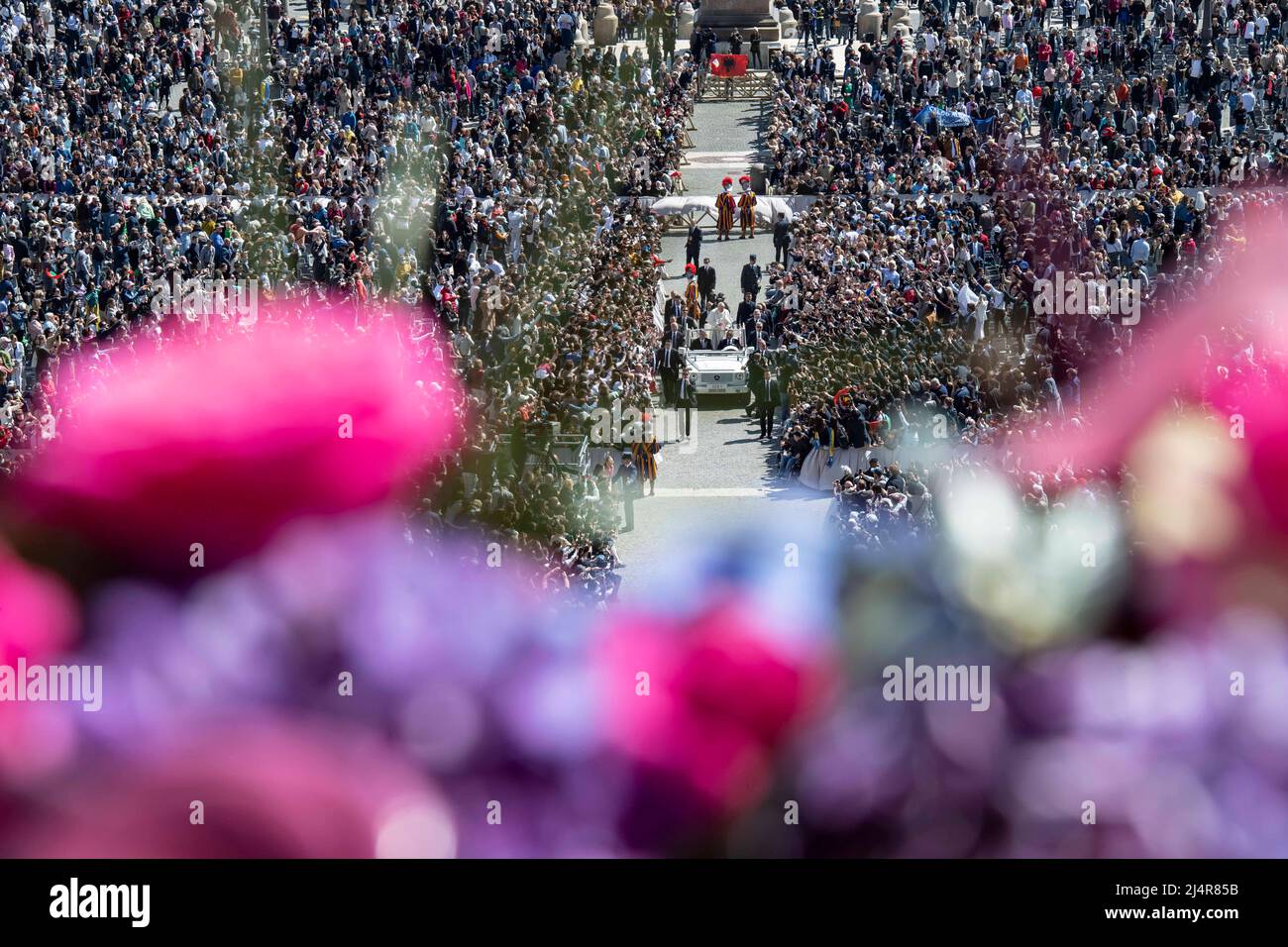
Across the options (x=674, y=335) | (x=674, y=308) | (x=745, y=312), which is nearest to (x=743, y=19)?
(x=745, y=312)

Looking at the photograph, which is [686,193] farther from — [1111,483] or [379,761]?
[379,761]

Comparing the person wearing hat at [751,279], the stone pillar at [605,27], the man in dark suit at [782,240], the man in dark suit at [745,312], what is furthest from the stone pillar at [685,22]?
the man in dark suit at [745,312]

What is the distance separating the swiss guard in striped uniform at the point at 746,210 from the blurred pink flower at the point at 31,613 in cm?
2446

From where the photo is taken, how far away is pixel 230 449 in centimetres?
2781

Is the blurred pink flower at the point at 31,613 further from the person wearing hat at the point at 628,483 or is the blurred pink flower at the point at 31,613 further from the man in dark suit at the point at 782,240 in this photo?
the man in dark suit at the point at 782,240

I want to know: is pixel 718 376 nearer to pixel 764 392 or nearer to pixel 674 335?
pixel 674 335

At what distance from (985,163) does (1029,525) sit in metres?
23.4

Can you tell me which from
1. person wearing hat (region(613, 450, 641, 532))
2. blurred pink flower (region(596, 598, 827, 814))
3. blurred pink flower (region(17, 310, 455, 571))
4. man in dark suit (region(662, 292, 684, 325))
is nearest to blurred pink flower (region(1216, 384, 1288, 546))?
blurred pink flower (region(596, 598, 827, 814))

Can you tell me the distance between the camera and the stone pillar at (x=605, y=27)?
200 feet

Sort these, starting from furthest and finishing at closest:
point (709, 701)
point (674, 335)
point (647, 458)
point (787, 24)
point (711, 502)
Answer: point (787, 24)
point (674, 335)
point (647, 458)
point (711, 502)
point (709, 701)

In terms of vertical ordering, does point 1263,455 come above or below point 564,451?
above

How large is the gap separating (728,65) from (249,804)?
4098cm

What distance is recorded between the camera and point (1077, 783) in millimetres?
22625

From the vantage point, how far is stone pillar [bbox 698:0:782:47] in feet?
204
